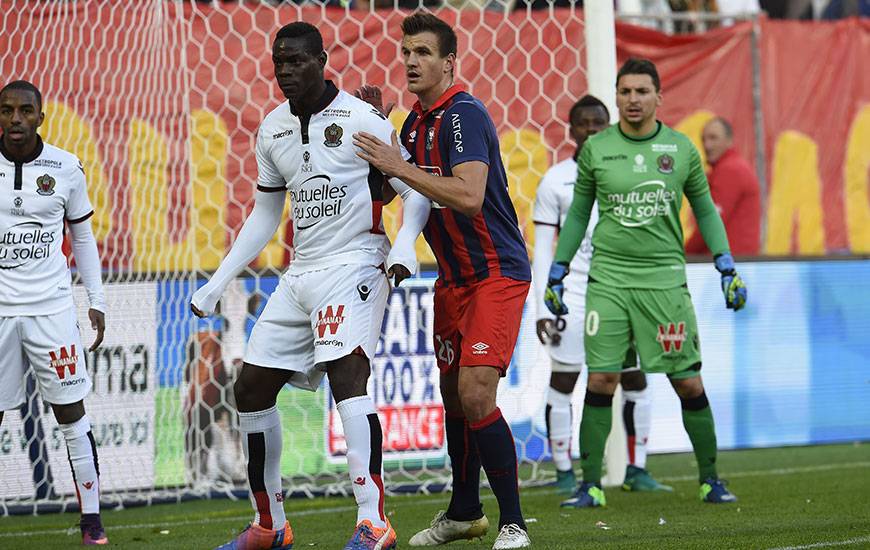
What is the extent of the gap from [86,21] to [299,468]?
126 inches

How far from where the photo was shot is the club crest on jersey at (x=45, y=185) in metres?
6.79

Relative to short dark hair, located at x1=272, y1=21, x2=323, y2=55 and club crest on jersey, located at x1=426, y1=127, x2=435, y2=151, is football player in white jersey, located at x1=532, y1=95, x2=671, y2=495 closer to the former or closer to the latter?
club crest on jersey, located at x1=426, y1=127, x2=435, y2=151

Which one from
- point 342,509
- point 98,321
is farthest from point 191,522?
point 98,321

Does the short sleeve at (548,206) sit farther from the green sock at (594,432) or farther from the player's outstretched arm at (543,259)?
the green sock at (594,432)

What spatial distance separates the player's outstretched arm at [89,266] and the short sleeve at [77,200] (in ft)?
0.11

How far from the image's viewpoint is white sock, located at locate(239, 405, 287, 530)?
5625mm

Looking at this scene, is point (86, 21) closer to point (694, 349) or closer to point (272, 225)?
point (272, 225)

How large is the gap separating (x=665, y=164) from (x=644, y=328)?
0.87 m

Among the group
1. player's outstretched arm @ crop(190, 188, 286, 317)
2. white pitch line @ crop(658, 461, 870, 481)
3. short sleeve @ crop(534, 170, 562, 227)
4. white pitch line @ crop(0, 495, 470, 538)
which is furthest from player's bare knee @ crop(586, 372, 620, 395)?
player's outstretched arm @ crop(190, 188, 286, 317)

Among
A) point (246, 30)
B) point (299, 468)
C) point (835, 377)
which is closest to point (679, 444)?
point (835, 377)

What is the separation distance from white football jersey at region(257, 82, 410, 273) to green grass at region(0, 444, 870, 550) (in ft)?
4.49

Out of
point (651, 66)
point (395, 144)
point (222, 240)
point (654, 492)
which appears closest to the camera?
point (395, 144)

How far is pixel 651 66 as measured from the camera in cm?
745

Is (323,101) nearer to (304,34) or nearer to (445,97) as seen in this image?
(304,34)
